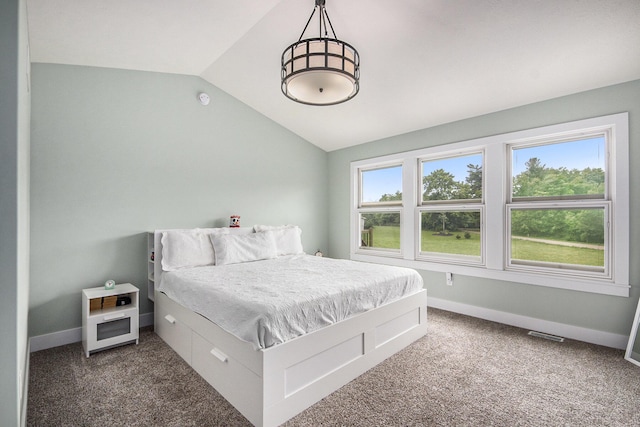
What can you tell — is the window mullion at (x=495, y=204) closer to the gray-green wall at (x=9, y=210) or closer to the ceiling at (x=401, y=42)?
the ceiling at (x=401, y=42)

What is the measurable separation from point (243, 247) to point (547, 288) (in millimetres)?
3207

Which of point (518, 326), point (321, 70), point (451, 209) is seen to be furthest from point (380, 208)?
point (321, 70)

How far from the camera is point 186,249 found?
312 centimetres

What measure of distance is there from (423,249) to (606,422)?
8.14 ft

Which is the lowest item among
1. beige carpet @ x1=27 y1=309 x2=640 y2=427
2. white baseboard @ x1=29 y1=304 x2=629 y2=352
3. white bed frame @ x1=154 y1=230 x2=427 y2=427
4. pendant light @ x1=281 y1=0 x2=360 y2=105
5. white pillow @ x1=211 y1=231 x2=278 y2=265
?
beige carpet @ x1=27 y1=309 x2=640 y2=427

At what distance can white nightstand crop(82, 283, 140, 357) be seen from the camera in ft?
8.41

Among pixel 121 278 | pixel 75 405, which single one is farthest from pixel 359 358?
pixel 121 278

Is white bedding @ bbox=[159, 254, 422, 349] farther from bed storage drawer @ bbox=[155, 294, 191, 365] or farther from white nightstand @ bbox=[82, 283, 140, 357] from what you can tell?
white nightstand @ bbox=[82, 283, 140, 357]

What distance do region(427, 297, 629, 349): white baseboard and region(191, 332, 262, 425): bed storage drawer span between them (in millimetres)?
2827

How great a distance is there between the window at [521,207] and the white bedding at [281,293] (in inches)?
46.5

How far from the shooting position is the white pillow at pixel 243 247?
10.8 feet

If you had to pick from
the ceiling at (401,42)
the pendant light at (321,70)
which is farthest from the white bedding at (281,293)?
the ceiling at (401,42)

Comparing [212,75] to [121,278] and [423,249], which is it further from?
[423,249]

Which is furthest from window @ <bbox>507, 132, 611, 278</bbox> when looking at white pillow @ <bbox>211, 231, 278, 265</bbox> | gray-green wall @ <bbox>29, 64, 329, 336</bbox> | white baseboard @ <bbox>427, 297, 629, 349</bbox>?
gray-green wall @ <bbox>29, 64, 329, 336</bbox>
